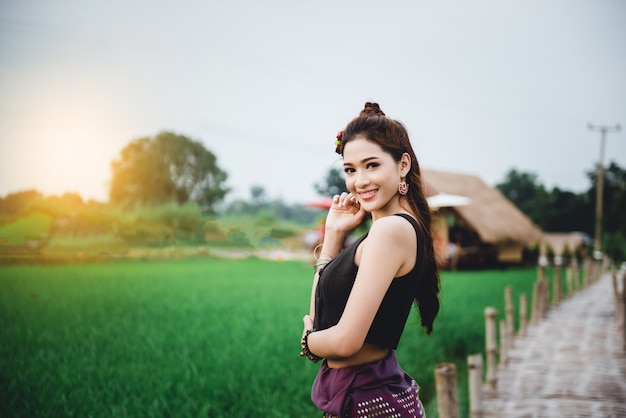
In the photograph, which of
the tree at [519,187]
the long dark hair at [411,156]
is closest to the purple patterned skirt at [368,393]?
the long dark hair at [411,156]

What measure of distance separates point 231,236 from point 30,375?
5.76 ft

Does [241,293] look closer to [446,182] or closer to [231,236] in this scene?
[231,236]

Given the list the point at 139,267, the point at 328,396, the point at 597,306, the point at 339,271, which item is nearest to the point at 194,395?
the point at 328,396

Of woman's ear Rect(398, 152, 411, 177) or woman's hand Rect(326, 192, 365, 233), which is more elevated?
woman's ear Rect(398, 152, 411, 177)

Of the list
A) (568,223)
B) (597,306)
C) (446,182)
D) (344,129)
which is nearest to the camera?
(344,129)

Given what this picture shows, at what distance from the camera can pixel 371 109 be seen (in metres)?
1.39

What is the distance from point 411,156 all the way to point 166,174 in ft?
20.2

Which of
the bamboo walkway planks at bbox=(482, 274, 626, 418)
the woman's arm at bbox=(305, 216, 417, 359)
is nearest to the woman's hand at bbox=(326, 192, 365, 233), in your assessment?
the woman's arm at bbox=(305, 216, 417, 359)

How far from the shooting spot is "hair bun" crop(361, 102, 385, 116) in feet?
4.51

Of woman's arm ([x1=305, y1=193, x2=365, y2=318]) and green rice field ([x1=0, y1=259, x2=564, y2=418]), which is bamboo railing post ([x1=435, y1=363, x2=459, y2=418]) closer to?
green rice field ([x1=0, y1=259, x2=564, y2=418])

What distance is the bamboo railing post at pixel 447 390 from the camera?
246 cm

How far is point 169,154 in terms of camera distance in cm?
747

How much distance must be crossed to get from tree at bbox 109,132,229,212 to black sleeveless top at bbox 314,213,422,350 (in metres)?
5.13

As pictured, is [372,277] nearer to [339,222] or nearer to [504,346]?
[339,222]
